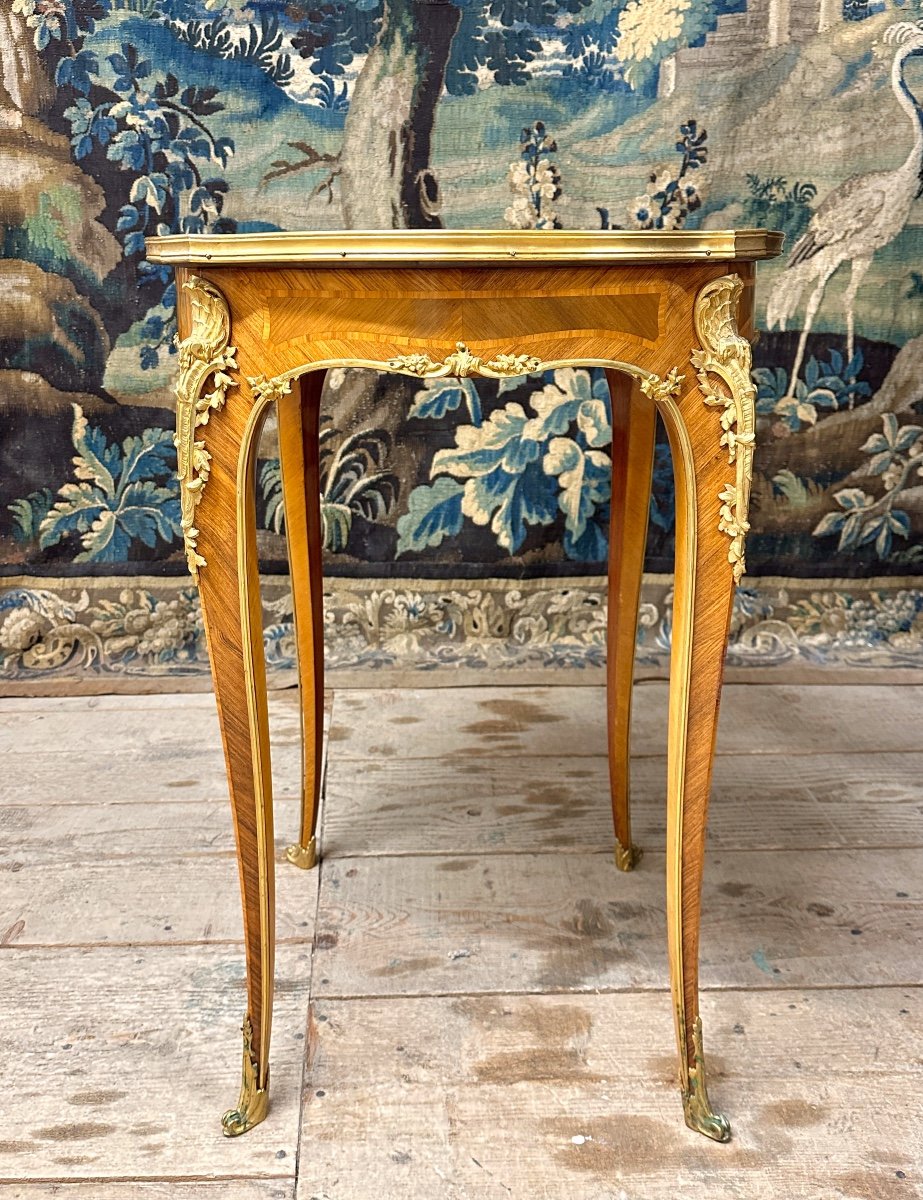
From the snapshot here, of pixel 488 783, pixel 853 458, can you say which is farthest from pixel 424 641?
pixel 853 458

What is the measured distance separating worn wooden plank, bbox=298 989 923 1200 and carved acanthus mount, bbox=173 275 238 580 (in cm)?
58

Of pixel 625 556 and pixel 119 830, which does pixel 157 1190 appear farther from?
pixel 625 556

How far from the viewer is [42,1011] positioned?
1.19m

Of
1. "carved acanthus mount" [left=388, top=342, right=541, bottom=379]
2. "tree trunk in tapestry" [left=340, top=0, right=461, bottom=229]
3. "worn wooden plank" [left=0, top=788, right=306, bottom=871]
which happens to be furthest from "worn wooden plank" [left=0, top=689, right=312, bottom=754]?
"carved acanthus mount" [left=388, top=342, right=541, bottom=379]

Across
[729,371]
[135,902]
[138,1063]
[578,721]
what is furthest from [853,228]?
[138,1063]

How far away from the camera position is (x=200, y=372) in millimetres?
917

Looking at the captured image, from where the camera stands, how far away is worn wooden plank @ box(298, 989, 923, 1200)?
99 centimetres

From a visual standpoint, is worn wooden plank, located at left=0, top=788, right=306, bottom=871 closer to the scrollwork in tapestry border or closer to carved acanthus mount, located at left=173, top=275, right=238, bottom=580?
the scrollwork in tapestry border

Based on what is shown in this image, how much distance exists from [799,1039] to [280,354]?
33.7 inches

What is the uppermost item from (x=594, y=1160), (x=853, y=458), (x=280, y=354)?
(x=280, y=354)

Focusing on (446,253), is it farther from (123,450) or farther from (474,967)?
(123,450)

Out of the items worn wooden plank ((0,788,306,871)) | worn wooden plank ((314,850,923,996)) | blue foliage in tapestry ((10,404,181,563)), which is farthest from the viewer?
blue foliage in tapestry ((10,404,181,563))

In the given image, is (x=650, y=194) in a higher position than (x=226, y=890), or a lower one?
higher

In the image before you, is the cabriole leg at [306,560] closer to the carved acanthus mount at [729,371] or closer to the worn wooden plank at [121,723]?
the worn wooden plank at [121,723]
